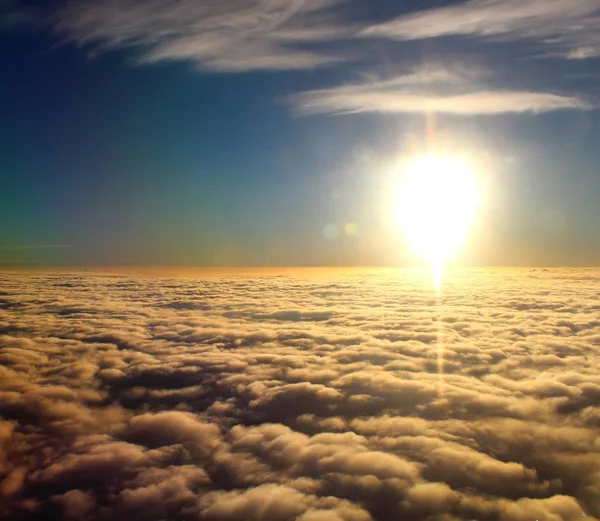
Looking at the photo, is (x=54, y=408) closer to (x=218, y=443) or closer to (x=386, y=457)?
(x=218, y=443)

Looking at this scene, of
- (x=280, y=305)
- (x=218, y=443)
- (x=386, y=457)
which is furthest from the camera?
(x=280, y=305)

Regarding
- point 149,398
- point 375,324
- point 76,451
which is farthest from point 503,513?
point 375,324

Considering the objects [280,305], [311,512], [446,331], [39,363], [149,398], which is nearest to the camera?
[311,512]

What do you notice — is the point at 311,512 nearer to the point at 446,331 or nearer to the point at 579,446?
the point at 579,446

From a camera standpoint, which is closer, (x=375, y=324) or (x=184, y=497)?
(x=184, y=497)

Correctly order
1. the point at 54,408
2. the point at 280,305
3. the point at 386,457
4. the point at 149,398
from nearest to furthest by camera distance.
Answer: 1. the point at 386,457
2. the point at 54,408
3. the point at 149,398
4. the point at 280,305

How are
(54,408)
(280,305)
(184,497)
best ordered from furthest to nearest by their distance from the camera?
(280,305), (54,408), (184,497)

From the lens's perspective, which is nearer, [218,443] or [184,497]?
[184,497]

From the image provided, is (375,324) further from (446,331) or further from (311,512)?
(311,512)

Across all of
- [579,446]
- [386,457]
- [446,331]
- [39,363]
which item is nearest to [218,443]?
[386,457]
